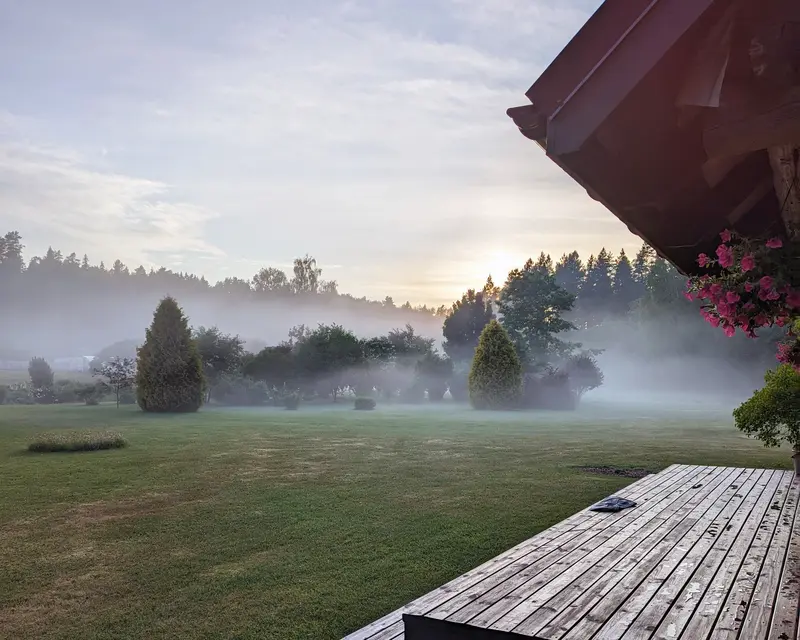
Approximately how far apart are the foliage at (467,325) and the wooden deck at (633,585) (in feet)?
115

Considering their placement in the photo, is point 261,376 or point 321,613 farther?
point 261,376

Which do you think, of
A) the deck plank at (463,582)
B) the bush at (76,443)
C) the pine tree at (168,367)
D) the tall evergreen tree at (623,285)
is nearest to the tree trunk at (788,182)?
the deck plank at (463,582)

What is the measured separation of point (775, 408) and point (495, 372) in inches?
724

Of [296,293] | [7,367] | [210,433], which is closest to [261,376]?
[210,433]

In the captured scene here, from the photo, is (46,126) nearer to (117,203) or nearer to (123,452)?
(117,203)

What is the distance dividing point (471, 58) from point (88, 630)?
431 inches

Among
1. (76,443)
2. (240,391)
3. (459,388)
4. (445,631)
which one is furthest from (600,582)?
(459,388)

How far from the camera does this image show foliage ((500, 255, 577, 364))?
3497 cm

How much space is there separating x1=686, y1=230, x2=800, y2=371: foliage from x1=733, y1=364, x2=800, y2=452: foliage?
596 centimetres

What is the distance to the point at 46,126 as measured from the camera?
54.1 feet

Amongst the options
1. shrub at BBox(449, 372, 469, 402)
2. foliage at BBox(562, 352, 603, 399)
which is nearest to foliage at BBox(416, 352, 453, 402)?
shrub at BBox(449, 372, 469, 402)

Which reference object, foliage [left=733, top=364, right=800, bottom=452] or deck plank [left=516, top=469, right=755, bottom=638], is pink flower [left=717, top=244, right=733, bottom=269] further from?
foliage [left=733, top=364, right=800, bottom=452]

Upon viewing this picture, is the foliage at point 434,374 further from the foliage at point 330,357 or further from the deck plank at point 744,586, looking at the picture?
the deck plank at point 744,586

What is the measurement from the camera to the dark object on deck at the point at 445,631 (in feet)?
7.67
